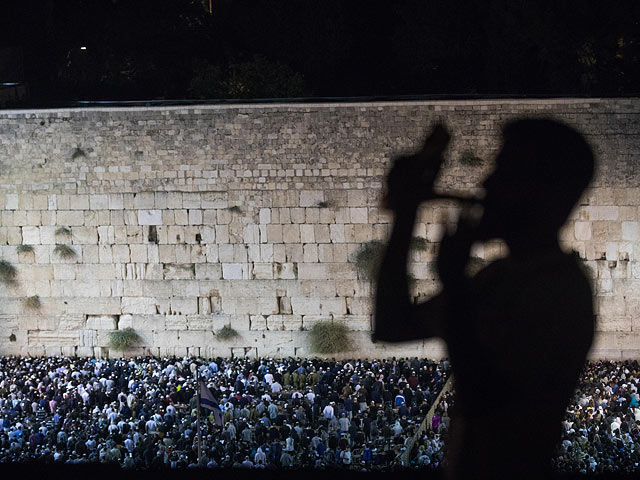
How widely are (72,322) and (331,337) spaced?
4.51m

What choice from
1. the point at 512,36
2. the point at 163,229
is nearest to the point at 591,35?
the point at 512,36

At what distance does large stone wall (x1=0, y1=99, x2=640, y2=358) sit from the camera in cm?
1252

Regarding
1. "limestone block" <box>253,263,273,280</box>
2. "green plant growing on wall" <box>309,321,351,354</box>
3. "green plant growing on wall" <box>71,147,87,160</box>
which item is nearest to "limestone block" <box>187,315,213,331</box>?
"limestone block" <box>253,263,273,280</box>

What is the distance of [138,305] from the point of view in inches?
522

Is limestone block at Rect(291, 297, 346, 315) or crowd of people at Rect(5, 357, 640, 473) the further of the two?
limestone block at Rect(291, 297, 346, 315)

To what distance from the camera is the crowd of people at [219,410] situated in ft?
30.1

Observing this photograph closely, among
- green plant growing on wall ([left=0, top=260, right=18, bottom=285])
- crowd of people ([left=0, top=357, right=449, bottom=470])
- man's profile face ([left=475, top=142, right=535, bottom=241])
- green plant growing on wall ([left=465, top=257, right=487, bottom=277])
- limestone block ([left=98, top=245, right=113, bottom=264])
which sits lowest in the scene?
crowd of people ([left=0, top=357, right=449, bottom=470])

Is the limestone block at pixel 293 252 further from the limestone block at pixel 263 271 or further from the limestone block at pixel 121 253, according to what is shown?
the limestone block at pixel 121 253

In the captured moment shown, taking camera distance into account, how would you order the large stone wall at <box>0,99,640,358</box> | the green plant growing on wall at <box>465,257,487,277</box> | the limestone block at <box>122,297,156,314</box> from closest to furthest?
the green plant growing on wall at <box>465,257,487,277</box> < the large stone wall at <box>0,99,640,358</box> < the limestone block at <box>122,297,156,314</box>

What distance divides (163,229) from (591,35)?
12711 mm

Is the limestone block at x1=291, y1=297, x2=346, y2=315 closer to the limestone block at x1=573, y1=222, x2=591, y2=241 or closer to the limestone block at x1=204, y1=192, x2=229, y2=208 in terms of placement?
the limestone block at x1=204, y1=192, x2=229, y2=208

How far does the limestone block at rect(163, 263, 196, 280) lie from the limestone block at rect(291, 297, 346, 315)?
178 cm

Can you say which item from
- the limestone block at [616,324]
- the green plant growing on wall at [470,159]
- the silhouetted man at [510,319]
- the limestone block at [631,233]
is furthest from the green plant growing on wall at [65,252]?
the silhouetted man at [510,319]

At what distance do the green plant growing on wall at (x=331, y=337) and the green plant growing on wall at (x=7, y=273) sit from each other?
17.3ft
